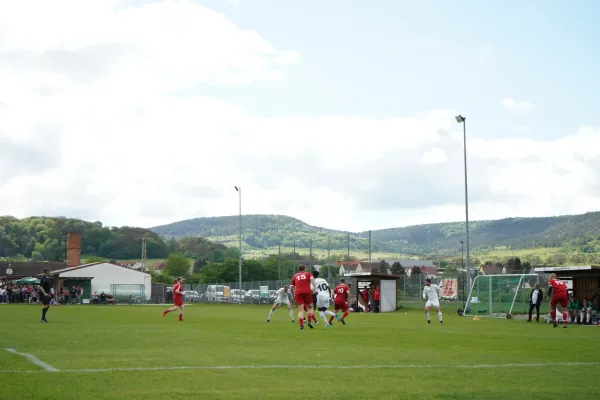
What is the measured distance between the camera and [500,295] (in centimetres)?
4138

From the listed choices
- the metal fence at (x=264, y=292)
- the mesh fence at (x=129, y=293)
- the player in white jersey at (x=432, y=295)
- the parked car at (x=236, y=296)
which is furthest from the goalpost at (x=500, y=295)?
the mesh fence at (x=129, y=293)

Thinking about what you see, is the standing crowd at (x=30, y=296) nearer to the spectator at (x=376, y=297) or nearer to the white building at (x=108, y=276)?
the white building at (x=108, y=276)

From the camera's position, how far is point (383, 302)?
51.0m

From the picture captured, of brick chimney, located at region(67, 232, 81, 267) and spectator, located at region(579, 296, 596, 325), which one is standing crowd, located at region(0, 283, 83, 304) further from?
spectator, located at region(579, 296, 596, 325)

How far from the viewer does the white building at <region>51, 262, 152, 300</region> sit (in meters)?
89.2

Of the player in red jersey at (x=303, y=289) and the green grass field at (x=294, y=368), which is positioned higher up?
the player in red jersey at (x=303, y=289)

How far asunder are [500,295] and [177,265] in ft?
407

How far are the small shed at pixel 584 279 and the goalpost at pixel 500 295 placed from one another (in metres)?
4.93

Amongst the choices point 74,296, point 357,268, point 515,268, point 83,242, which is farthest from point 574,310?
point 83,242

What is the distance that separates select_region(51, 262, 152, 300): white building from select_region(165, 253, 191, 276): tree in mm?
63602

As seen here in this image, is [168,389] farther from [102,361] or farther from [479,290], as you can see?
[479,290]

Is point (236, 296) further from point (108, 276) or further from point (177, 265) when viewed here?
point (177, 265)

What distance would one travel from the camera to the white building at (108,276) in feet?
293

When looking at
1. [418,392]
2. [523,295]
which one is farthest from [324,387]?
[523,295]
